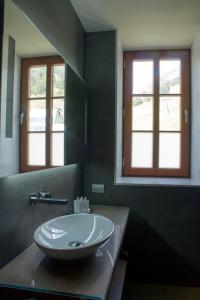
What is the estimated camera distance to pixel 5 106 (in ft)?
3.69

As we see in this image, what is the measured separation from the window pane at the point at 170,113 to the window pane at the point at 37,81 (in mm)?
1647

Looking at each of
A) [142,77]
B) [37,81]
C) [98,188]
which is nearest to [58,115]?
[37,81]

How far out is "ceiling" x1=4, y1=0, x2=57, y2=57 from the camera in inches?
44.5

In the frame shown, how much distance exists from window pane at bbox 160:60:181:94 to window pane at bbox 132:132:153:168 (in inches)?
22.1

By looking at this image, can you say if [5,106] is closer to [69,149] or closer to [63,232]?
[63,232]

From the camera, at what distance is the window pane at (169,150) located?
9.05 ft

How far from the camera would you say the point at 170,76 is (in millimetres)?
2777

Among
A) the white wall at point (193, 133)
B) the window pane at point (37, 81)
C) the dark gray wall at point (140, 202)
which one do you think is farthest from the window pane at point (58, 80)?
the white wall at point (193, 133)

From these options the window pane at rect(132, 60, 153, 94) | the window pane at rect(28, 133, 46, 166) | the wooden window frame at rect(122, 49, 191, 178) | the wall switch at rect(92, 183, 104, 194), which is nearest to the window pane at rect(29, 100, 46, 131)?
the window pane at rect(28, 133, 46, 166)

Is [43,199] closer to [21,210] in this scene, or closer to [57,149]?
[21,210]

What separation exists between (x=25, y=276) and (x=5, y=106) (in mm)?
775

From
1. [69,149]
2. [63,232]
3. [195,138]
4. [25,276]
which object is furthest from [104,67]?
[25,276]

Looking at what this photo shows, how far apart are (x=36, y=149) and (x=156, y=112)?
1735mm

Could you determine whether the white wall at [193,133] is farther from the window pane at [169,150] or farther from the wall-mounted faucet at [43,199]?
the wall-mounted faucet at [43,199]
